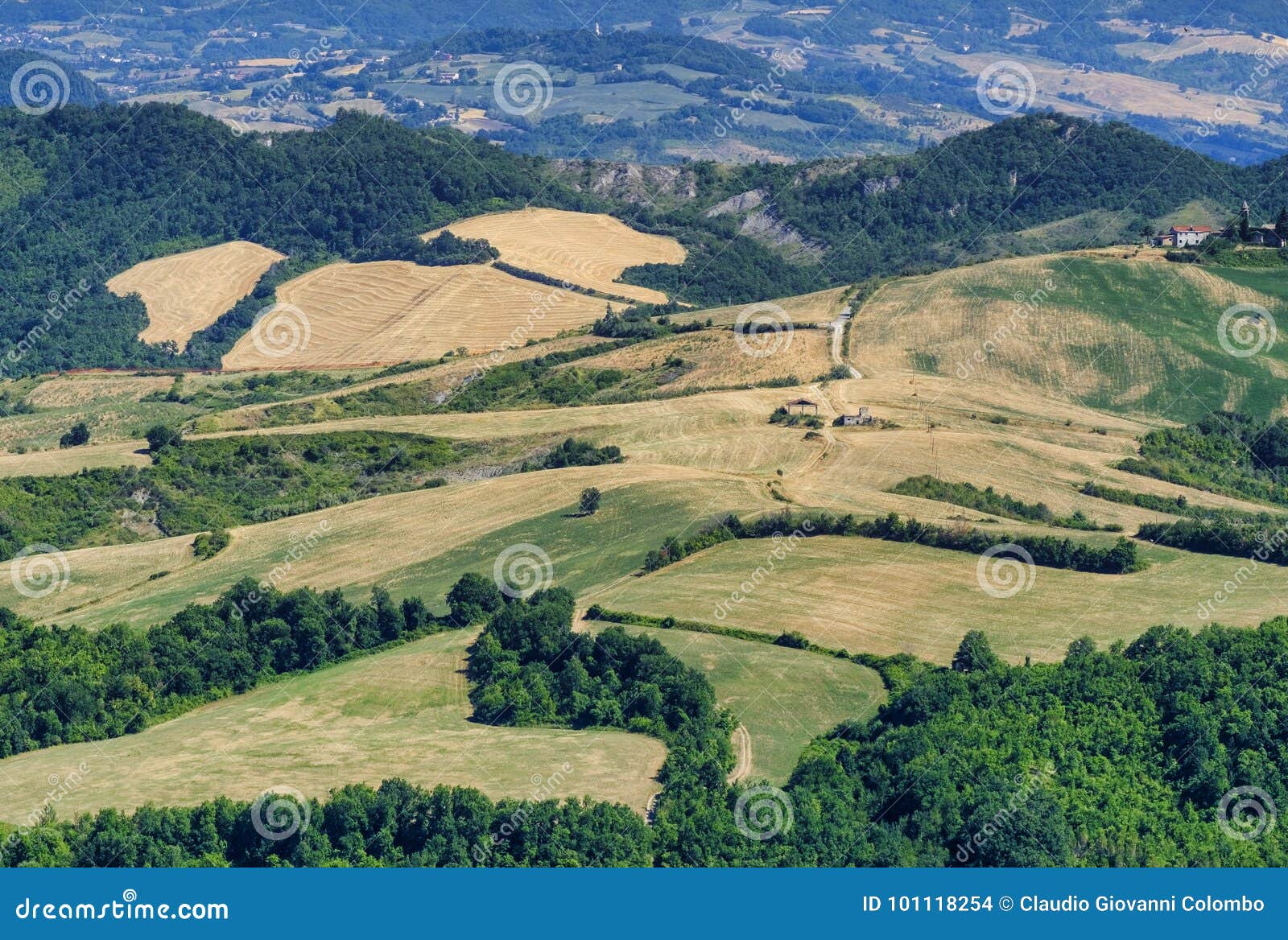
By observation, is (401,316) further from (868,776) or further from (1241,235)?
(868,776)

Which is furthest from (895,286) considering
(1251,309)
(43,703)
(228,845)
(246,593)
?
(228,845)

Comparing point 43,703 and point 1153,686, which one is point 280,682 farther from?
point 1153,686

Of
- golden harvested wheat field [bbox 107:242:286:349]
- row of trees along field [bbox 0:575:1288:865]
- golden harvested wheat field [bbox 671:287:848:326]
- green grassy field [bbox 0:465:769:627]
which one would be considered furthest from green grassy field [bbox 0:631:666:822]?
golden harvested wheat field [bbox 107:242:286:349]

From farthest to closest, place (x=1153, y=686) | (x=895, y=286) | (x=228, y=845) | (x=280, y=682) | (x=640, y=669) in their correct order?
1. (x=895, y=286)
2. (x=280, y=682)
3. (x=640, y=669)
4. (x=1153, y=686)
5. (x=228, y=845)

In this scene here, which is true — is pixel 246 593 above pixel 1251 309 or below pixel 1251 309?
below

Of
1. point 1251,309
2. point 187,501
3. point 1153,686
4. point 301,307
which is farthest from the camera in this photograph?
point 301,307

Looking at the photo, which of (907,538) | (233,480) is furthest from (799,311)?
(907,538)

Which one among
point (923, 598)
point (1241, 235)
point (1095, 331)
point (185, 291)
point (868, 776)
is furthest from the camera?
point (185, 291)
